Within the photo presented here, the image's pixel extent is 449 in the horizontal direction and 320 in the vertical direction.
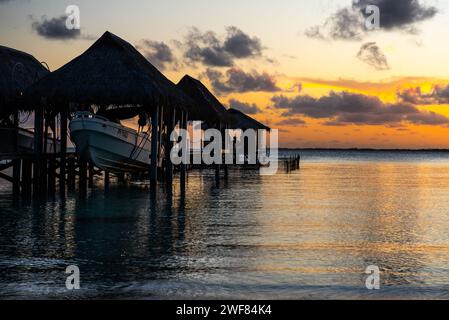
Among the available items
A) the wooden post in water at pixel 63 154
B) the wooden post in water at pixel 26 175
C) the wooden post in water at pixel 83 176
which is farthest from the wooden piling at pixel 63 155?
the wooden post in water at pixel 26 175

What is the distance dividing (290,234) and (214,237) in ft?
7.11

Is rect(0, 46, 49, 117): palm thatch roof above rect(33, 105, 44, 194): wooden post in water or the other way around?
above

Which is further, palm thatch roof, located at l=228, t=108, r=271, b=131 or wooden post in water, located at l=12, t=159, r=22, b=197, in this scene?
palm thatch roof, located at l=228, t=108, r=271, b=131

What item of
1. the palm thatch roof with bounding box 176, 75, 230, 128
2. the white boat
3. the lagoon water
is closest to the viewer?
the lagoon water

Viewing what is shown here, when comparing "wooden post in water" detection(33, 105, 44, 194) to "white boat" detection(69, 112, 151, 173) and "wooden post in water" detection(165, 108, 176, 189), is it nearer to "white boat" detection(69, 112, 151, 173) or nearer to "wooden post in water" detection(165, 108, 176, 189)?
"white boat" detection(69, 112, 151, 173)

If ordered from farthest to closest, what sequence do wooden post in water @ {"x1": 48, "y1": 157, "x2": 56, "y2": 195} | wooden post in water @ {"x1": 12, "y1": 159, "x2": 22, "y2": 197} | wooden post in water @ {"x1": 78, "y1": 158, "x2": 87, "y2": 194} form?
wooden post in water @ {"x1": 78, "y1": 158, "x2": 87, "y2": 194}
wooden post in water @ {"x1": 48, "y1": 157, "x2": 56, "y2": 195}
wooden post in water @ {"x1": 12, "y1": 159, "x2": 22, "y2": 197}

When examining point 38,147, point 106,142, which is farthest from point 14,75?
point 106,142

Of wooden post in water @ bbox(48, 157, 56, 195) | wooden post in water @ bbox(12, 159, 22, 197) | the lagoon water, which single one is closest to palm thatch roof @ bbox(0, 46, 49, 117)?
wooden post in water @ bbox(12, 159, 22, 197)

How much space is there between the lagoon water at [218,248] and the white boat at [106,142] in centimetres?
257

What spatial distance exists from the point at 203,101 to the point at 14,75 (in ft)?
36.8

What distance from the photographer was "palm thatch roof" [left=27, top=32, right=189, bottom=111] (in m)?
25.0

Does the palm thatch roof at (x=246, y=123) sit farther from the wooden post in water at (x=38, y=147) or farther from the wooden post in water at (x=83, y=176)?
the wooden post in water at (x=38, y=147)

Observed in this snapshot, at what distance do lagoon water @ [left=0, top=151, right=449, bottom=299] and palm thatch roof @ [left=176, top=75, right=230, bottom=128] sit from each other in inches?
448

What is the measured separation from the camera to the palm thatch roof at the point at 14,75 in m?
27.8
